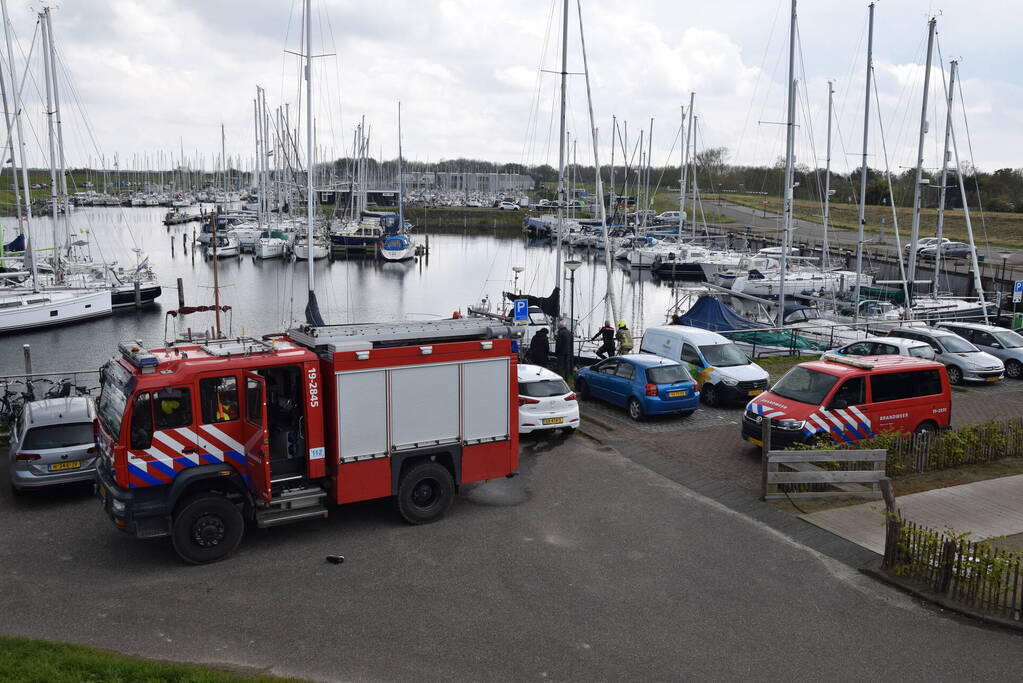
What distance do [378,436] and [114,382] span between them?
354cm

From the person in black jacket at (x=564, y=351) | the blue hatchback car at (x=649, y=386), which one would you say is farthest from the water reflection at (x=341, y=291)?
the blue hatchback car at (x=649, y=386)

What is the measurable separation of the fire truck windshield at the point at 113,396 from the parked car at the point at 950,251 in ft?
193

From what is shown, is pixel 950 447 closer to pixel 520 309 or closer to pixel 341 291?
pixel 520 309

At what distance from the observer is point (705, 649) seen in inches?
341

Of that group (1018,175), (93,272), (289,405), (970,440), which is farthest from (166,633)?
(1018,175)

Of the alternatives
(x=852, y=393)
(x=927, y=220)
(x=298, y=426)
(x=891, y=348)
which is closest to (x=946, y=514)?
(x=852, y=393)

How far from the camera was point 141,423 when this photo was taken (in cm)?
1038

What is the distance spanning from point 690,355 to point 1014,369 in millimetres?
10651

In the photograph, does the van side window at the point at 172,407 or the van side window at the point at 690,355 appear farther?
the van side window at the point at 690,355

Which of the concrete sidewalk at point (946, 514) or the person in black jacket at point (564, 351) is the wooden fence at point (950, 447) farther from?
the person in black jacket at point (564, 351)

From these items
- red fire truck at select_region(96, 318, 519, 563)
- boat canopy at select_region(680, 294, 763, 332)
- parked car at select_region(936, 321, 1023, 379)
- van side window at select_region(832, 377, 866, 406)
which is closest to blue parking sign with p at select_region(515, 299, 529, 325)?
boat canopy at select_region(680, 294, 763, 332)

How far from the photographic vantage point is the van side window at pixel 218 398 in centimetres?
1077

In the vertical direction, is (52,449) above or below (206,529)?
above

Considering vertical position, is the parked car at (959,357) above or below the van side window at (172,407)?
below
